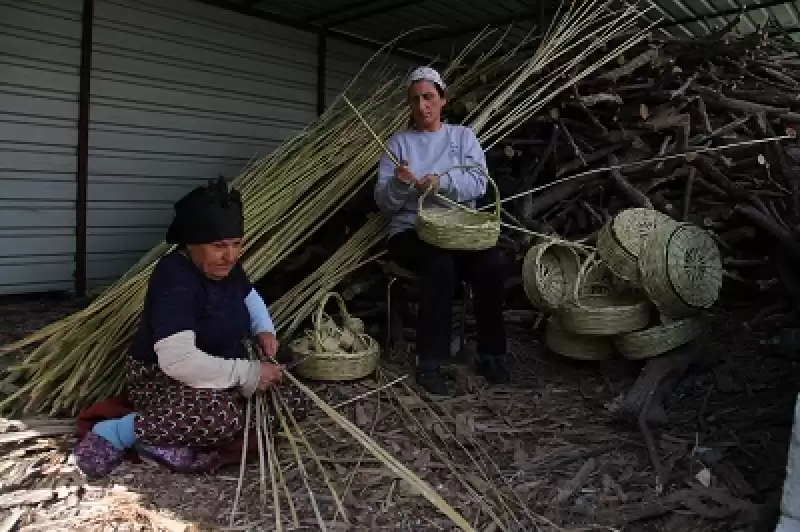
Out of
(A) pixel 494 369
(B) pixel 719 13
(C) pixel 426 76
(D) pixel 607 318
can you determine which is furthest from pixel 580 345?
(B) pixel 719 13

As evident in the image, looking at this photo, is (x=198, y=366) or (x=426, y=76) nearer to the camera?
(x=198, y=366)

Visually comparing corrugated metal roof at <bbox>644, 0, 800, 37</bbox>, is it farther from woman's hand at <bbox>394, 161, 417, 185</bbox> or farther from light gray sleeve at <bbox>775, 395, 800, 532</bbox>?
light gray sleeve at <bbox>775, 395, 800, 532</bbox>

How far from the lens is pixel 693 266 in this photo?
9.18ft

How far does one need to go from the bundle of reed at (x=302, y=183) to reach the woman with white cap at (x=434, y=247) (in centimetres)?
53

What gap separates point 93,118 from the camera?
14.3ft

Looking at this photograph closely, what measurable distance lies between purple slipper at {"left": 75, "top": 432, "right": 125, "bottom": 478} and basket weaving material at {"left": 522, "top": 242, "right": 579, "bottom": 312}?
1681mm

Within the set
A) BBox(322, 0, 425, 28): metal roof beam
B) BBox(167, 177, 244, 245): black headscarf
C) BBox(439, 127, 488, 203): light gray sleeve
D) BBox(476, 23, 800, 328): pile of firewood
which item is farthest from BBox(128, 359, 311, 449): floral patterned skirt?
BBox(322, 0, 425, 28): metal roof beam

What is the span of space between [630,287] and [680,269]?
0.25m

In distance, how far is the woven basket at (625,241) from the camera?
2.87 meters

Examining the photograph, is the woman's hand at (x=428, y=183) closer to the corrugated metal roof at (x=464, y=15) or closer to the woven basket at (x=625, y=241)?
the woven basket at (x=625, y=241)

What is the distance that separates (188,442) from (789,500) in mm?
1668

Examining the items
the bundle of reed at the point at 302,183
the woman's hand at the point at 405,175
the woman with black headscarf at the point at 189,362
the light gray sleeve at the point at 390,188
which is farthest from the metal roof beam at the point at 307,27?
the woman with black headscarf at the point at 189,362

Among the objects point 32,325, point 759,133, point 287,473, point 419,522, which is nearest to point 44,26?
point 32,325

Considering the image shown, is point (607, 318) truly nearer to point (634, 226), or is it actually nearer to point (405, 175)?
point (634, 226)
